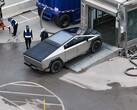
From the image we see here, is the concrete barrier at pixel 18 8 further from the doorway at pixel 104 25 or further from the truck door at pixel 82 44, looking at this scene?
the truck door at pixel 82 44

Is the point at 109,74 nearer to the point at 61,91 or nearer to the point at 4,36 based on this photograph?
the point at 61,91

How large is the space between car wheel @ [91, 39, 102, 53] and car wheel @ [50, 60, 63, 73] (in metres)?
2.25

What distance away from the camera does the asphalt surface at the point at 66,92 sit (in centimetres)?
1553

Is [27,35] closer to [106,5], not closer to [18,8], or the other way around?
[106,5]

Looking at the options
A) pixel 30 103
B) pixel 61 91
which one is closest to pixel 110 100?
pixel 61 91

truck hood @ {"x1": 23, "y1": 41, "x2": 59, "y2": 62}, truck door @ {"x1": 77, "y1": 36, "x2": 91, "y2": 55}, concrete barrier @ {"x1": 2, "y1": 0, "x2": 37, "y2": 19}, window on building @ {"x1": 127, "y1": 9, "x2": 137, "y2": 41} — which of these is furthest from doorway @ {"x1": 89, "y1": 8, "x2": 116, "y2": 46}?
concrete barrier @ {"x1": 2, "y1": 0, "x2": 37, "y2": 19}

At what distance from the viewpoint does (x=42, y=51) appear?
1798cm

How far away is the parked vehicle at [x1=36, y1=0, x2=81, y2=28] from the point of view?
22422 millimetres

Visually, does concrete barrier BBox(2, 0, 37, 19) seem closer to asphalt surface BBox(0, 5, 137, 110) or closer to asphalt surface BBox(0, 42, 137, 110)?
asphalt surface BBox(0, 5, 137, 110)

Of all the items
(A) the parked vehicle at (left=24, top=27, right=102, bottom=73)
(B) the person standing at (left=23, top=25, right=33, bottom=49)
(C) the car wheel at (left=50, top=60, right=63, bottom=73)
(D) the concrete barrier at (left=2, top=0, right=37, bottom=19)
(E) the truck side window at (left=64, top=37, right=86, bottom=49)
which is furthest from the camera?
(D) the concrete barrier at (left=2, top=0, right=37, bottom=19)

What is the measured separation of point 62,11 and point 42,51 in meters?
5.36

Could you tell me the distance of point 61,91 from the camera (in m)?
16.6

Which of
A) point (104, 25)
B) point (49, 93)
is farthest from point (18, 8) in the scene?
point (49, 93)

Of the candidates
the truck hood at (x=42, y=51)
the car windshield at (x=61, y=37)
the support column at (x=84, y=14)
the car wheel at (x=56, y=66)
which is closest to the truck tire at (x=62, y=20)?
the support column at (x=84, y=14)
